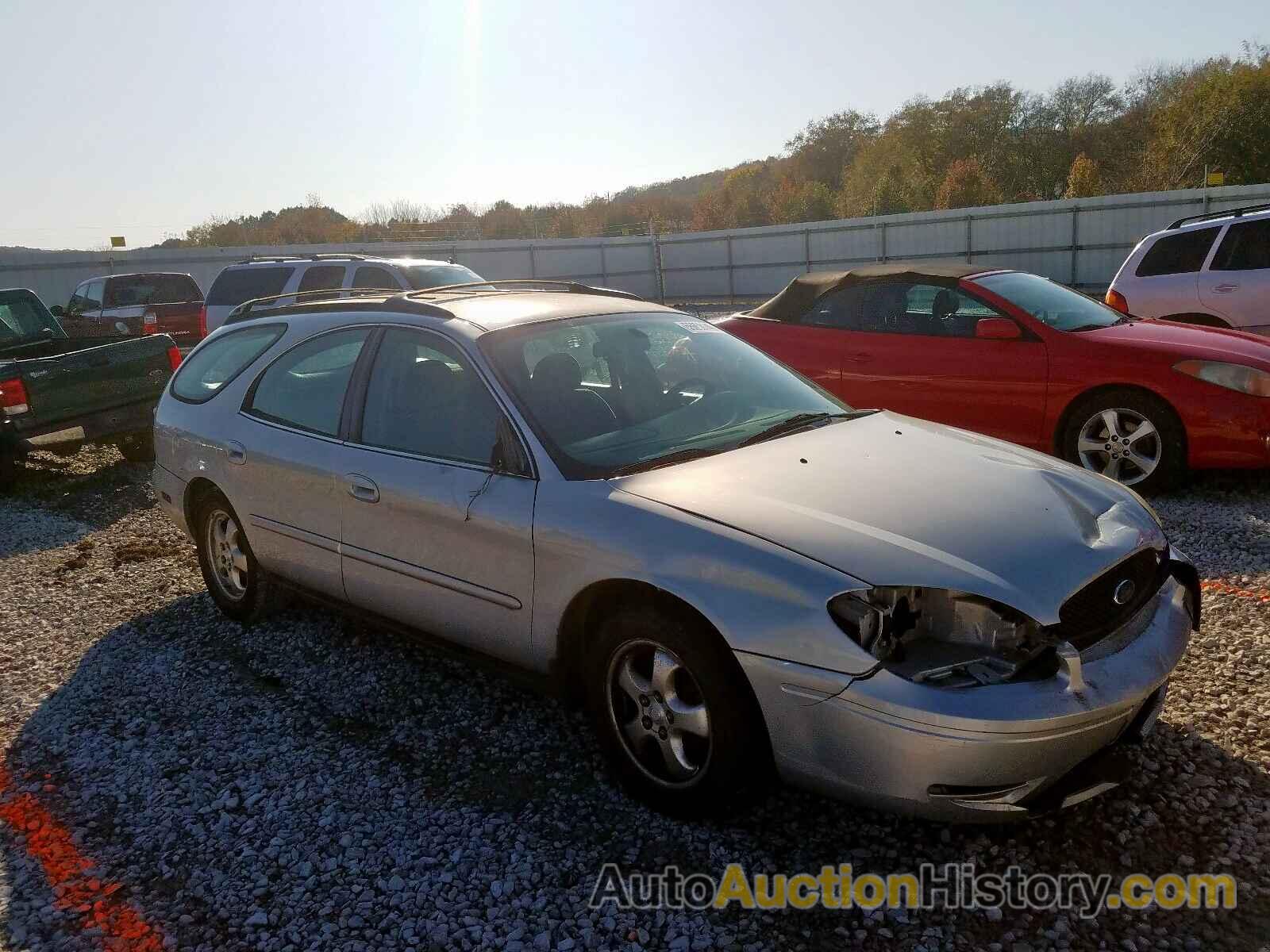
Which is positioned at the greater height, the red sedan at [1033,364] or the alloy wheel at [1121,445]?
the red sedan at [1033,364]

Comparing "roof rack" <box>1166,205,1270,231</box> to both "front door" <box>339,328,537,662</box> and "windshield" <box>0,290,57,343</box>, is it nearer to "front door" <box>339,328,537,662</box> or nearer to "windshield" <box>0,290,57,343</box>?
"front door" <box>339,328,537,662</box>

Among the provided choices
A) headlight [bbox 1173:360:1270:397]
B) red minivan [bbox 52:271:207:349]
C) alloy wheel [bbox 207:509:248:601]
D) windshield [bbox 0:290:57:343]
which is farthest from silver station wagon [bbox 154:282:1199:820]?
red minivan [bbox 52:271:207:349]

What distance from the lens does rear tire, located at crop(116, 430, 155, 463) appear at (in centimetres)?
962

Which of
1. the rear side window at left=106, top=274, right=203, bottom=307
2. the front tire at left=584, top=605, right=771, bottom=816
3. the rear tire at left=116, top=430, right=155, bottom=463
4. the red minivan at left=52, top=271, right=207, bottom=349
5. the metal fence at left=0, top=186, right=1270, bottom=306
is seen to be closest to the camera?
the front tire at left=584, top=605, right=771, bottom=816

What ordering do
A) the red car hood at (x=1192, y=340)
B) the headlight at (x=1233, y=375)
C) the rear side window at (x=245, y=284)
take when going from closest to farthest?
the headlight at (x=1233, y=375)
the red car hood at (x=1192, y=340)
the rear side window at (x=245, y=284)

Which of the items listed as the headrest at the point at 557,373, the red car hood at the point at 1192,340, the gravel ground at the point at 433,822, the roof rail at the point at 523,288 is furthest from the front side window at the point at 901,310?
the headrest at the point at 557,373

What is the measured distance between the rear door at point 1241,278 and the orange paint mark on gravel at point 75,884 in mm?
10297

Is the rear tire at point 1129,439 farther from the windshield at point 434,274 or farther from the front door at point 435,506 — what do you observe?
the windshield at point 434,274

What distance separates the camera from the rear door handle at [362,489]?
12.4ft

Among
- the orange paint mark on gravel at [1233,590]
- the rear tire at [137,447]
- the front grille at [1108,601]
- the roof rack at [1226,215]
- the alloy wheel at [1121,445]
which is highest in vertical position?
the roof rack at [1226,215]

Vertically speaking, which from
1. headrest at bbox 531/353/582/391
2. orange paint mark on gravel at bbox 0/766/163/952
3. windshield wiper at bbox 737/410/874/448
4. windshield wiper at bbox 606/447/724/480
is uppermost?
headrest at bbox 531/353/582/391

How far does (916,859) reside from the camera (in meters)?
2.80

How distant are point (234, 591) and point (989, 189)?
49109mm

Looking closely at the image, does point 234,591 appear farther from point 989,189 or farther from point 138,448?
point 989,189
